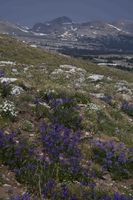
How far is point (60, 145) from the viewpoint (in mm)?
14664

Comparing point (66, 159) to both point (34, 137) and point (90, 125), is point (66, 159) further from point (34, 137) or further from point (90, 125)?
point (90, 125)

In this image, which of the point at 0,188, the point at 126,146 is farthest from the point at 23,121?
the point at 0,188

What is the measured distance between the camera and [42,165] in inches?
520

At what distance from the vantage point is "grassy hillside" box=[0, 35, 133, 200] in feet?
40.1

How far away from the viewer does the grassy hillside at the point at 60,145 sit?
12.2 meters

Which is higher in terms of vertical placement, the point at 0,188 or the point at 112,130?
the point at 0,188

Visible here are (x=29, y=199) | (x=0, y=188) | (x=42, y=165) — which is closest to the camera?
(x=29, y=199)

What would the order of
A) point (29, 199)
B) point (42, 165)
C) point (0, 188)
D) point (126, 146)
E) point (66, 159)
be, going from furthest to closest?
point (126, 146) → point (66, 159) → point (42, 165) → point (0, 188) → point (29, 199)

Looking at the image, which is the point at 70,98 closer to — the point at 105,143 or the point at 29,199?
the point at 105,143

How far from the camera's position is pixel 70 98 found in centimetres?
1953

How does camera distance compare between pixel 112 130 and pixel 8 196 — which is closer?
pixel 8 196

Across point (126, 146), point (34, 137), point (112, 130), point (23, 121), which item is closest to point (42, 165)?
point (34, 137)

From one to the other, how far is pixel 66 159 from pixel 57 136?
101 cm

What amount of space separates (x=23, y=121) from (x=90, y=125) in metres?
2.74
